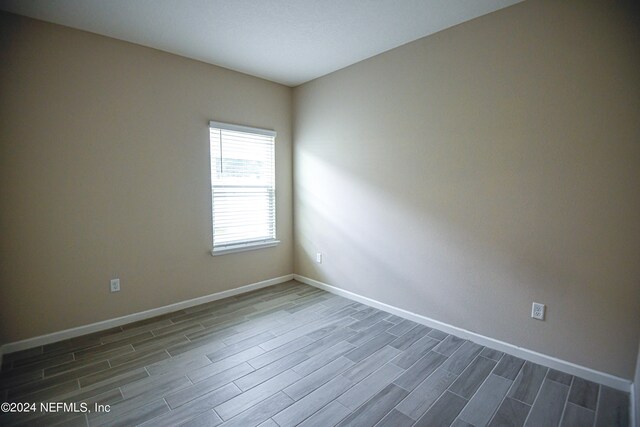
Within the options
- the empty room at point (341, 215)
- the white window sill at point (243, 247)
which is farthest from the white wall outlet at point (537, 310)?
the white window sill at point (243, 247)

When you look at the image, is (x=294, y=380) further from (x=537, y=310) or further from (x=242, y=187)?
(x=242, y=187)

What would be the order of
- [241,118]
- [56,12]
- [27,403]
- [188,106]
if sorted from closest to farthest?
[27,403] < [56,12] < [188,106] < [241,118]

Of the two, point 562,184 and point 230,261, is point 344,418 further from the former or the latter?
point 230,261

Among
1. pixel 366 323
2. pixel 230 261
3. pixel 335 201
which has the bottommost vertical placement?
pixel 366 323

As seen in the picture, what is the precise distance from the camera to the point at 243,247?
146 inches

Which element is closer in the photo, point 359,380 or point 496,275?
point 359,380

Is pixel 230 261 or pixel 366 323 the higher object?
pixel 230 261

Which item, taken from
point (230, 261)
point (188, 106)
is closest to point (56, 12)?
point (188, 106)

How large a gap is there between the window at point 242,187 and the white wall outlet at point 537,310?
2866mm

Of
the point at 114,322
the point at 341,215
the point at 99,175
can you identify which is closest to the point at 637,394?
the point at 341,215

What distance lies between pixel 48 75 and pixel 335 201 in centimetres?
288

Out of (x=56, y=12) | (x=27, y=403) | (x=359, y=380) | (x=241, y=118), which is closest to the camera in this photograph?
(x=27, y=403)

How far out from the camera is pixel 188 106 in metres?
3.19

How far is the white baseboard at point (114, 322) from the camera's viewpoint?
2432mm
